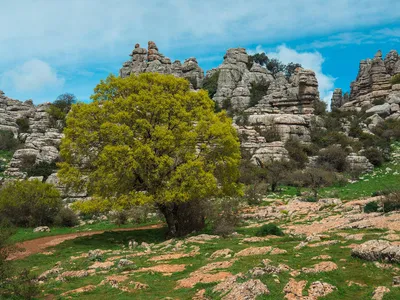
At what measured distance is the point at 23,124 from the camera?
220 ft

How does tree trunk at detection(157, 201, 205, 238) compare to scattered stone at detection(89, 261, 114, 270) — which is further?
tree trunk at detection(157, 201, 205, 238)

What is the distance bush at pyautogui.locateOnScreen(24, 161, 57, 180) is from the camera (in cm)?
4175

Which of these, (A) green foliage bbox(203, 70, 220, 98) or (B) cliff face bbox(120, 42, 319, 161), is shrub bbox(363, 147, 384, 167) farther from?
(A) green foliage bbox(203, 70, 220, 98)

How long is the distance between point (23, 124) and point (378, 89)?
68.7 meters

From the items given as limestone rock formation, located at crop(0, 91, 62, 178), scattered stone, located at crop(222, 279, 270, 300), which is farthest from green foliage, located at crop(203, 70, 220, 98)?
scattered stone, located at crop(222, 279, 270, 300)

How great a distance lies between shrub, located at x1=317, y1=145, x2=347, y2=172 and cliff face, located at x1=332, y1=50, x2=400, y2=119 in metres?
21.1

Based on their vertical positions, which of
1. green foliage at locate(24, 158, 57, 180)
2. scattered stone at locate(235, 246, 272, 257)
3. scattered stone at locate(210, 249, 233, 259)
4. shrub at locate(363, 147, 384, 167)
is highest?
green foliage at locate(24, 158, 57, 180)

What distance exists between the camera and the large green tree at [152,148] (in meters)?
18.9

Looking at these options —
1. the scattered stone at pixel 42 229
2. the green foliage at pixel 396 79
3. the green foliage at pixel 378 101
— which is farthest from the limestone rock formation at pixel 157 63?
the scattered stone at pixel 42 229

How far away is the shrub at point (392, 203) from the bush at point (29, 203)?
74.2 ft

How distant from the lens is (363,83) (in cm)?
8100

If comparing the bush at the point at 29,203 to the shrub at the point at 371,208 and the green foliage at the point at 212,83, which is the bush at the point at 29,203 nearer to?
the shrub at the point at 371,208

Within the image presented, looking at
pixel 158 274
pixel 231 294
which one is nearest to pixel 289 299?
pixel 231 294

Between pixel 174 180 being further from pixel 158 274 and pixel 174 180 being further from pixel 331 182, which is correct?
pixel 331 182
